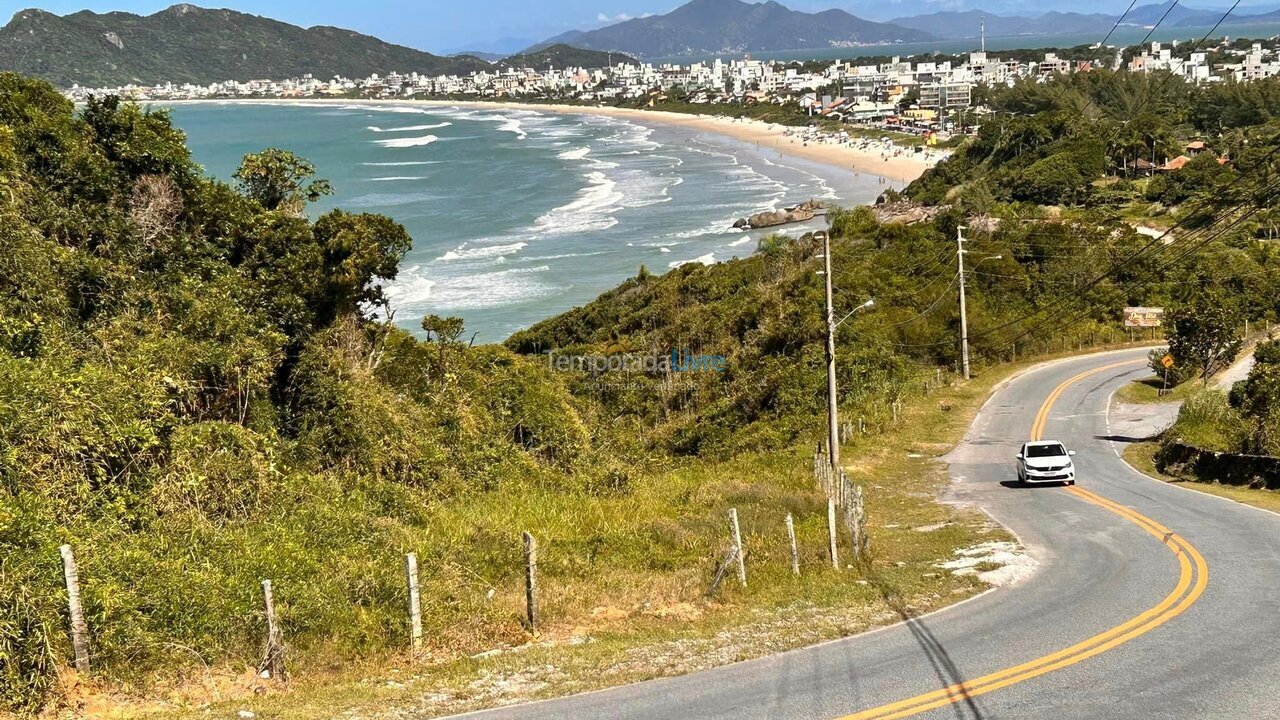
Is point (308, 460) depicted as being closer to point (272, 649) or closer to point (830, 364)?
point (272, 649)

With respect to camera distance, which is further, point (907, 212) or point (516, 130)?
point (516, 130)

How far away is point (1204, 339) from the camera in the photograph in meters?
38.0

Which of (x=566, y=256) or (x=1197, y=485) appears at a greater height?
(x=566, y=256)

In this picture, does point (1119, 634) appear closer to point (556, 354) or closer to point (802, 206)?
point (556, 354)

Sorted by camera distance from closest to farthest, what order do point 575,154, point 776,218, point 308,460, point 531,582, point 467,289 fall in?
1. point 531,582
2. point 308,460
3. point 467,289
4. point 776,218
5. point 575,154

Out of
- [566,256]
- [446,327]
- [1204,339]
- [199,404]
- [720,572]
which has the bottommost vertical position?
[1204,339]

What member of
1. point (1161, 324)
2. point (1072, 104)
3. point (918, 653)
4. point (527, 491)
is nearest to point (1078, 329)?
point (1161, 324)

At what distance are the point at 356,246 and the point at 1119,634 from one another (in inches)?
713

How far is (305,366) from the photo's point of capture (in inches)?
832

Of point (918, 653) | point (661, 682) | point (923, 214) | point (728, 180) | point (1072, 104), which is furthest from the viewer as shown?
point (1072, 104)

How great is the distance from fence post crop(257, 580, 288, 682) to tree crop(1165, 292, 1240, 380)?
1481 inches

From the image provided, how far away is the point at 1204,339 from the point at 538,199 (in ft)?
236

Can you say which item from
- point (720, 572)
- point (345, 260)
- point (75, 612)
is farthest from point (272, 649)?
point (345, 260)

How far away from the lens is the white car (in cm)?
2455
